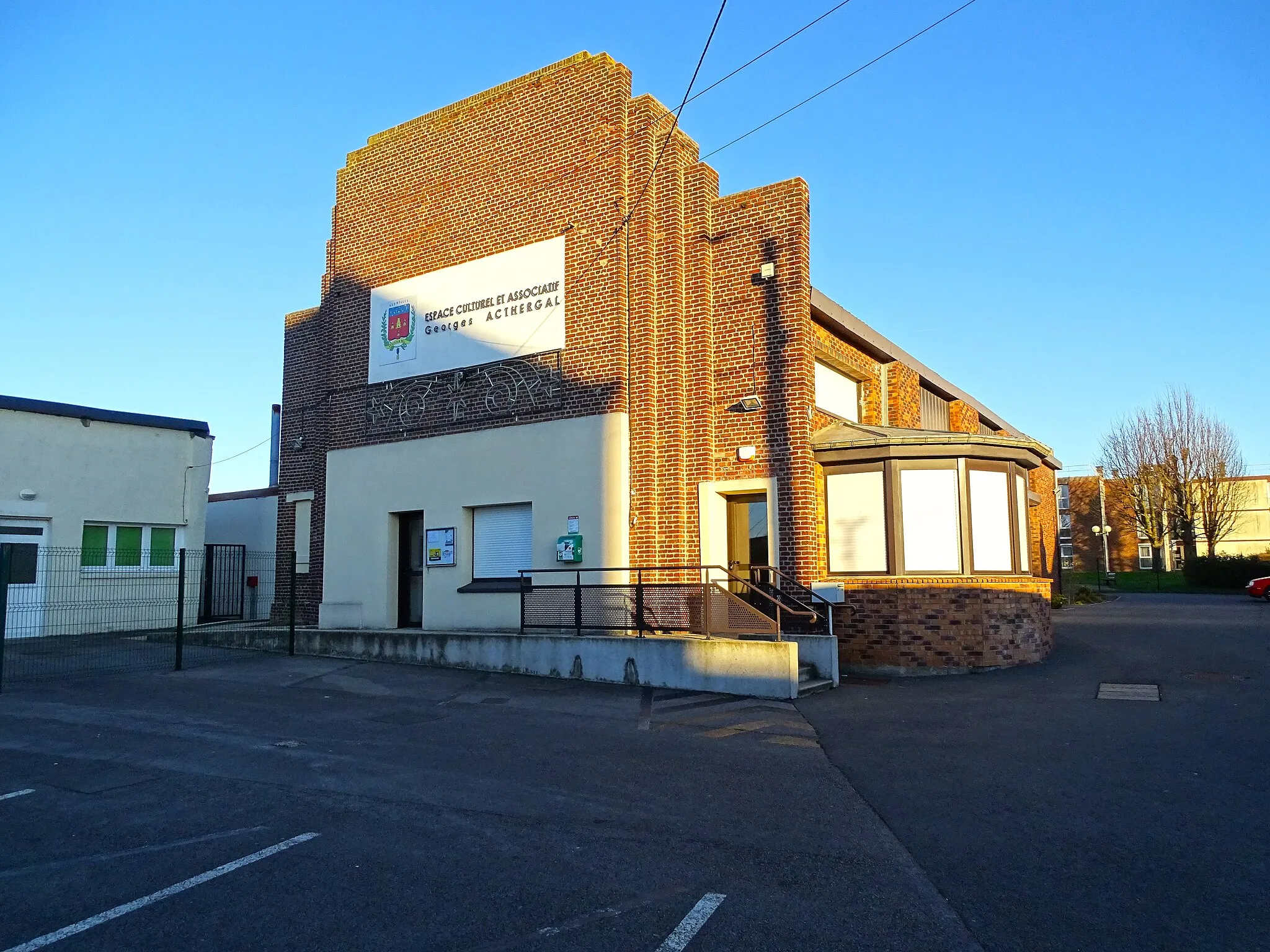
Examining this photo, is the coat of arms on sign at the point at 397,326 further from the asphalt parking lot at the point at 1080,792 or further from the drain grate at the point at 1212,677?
the drain grate at the point at 1212,677

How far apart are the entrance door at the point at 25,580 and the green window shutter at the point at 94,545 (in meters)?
0.74

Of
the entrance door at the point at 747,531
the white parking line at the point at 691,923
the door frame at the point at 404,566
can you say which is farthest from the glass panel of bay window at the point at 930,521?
the white parking line at the point at 691,923

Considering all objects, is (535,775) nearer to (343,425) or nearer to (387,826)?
(387,826)

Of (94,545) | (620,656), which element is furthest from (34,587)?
(620,656)

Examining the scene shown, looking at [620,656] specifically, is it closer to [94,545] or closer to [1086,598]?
[94,545]

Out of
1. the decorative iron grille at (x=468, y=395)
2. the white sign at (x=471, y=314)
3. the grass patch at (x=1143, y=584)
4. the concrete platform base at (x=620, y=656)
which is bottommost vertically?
the concrete platform base at (x=620, y=656)

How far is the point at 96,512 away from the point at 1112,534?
61501 millimetres

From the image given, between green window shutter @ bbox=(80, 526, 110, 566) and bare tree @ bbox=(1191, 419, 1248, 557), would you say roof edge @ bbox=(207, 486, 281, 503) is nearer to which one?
green window shutter @ bbox=(80, 526, 110, 566)

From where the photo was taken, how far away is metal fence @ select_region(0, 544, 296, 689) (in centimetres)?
1354

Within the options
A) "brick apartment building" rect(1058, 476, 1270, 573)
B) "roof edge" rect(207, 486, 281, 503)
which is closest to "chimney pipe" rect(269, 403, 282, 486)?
"roof edge" rect(207, 486, 281, 503)

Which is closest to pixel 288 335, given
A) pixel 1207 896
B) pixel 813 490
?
pixel 813 490

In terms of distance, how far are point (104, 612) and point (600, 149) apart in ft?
41.2

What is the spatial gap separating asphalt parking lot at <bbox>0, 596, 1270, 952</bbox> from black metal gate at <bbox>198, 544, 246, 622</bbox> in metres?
9.11

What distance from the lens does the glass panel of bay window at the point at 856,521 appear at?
13.8 meters
